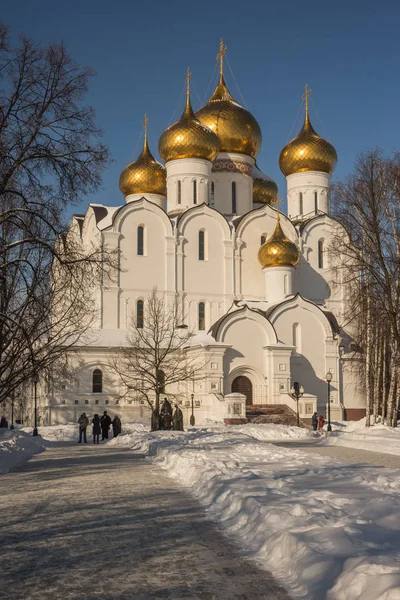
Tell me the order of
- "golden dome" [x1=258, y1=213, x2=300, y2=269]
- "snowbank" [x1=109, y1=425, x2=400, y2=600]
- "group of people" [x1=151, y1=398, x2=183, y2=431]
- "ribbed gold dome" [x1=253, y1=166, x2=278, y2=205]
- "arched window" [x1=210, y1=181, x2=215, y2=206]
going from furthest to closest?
"ribbed gold dome" [x1=253, y1=166, x2=278, y2=205]
"arched window" [x1=210, y1=181, x2=215, y2=206]
"golden dome" [x1=258, y1=213, x2=300, y2=269]
"group of people" [x1=151, y1=398, x2=183, y2=431]
"snowbank" [x1=109, y1=425, x2=400, y2=600]

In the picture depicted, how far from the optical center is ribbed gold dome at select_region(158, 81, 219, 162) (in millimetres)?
43312

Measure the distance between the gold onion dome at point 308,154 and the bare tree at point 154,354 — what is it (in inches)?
503

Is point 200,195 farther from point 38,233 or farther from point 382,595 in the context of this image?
point 382,595

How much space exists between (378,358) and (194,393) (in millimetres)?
11003

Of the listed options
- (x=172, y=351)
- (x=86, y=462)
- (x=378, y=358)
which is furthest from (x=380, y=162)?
(x=172, y=351)

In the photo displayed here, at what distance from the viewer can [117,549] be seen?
6367 millimetres

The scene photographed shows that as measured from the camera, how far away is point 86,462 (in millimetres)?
16562

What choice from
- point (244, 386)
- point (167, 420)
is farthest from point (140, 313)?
point (167, 420)

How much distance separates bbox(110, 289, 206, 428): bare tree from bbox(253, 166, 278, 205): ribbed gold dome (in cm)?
1234

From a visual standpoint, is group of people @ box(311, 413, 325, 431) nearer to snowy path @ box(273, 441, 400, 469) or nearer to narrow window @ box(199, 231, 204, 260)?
narrow window @ box(199, 231, 204, 260)

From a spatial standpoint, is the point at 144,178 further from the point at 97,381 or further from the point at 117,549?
the point at 117,549

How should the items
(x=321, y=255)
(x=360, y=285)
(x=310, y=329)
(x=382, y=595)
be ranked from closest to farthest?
1. (x=382, y=595)
2. (x=360, y=285)
3. (x=310, y=329)
4. (x=321, y=255)

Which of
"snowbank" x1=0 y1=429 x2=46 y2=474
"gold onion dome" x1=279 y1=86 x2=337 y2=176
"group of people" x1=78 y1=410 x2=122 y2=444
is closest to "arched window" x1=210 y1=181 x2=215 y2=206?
"gold onion dome" x1=279 y1=86 x2=337 y2=176

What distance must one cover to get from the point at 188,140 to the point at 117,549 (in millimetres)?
38541
